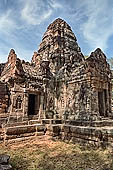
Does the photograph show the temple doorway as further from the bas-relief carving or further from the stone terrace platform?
the stone terrace platform

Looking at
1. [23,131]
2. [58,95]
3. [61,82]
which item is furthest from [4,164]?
[61,82]

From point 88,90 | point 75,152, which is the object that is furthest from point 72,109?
point 75,152

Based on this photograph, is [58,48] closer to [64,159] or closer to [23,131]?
[23,131]

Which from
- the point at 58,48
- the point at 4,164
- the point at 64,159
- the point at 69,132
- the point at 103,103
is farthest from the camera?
the point at 58,48

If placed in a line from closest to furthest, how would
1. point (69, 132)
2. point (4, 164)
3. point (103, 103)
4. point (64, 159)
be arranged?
point (4, 164), point (64, 159), point (69, 132), point (103, 103)

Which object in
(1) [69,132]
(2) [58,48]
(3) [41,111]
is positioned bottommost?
(1) [69,132]

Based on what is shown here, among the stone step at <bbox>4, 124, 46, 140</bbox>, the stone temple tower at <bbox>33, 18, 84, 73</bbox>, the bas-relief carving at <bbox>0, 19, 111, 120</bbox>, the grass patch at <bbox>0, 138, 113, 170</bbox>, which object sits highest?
the stone temple tower at <bbox>33, 18, 84, 73</bbox>

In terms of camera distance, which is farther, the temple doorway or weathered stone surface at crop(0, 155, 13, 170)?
the temple doorway

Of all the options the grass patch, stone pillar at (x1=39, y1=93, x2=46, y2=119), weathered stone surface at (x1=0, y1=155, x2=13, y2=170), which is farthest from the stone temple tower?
weathered stone surface at (x1=0, y1=155, x2=13, y2=170)

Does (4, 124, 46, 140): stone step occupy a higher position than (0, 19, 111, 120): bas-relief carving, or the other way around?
(0, 19, 111, 120): bas-relief carving

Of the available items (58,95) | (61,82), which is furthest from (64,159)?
(61,82)

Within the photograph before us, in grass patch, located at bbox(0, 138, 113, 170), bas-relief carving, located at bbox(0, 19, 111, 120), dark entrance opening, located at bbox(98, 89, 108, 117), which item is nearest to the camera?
grass patch, located at bbox(0, 138, 113, 170)

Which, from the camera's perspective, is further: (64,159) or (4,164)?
(64,159)

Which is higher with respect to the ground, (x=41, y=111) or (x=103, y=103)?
(x=103, y=103)
